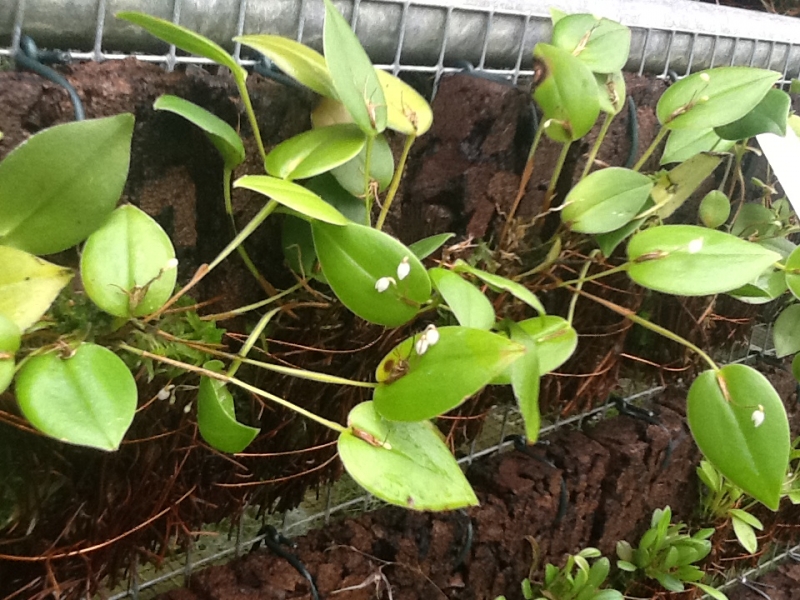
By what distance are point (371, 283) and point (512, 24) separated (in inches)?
15.4

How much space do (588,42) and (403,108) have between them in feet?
0.69

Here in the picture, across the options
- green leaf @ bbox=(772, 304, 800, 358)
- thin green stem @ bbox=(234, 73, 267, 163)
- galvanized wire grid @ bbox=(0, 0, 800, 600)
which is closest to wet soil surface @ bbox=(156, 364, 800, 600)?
galvanized wire grid @ bbox=(0, 0, 800, 600)

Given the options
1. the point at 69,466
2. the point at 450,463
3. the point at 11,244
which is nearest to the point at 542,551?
the point at 450,463

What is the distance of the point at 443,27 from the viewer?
2.14 feet

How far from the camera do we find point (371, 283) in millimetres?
474

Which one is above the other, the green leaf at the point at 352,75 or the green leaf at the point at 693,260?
the green leaf at the point at 352,75

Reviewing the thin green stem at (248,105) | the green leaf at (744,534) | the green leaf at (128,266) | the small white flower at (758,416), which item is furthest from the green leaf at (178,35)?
the green leaf at (744,534)

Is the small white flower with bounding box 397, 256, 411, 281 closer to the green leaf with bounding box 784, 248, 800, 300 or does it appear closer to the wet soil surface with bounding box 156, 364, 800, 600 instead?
the wet soil surface with bounding box 156, 364, 800, 600

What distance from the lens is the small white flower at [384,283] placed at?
46 cm

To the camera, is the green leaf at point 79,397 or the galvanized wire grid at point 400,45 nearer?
the green leaf at point 79,397

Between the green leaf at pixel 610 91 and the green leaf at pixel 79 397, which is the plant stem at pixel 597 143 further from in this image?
the green leaf at pixel 79 397

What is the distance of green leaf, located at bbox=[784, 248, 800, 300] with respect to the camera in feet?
2.40

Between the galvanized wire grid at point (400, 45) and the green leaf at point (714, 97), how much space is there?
167 millimetres

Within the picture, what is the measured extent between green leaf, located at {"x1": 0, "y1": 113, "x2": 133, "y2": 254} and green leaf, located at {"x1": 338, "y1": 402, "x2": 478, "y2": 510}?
0.22 meters
